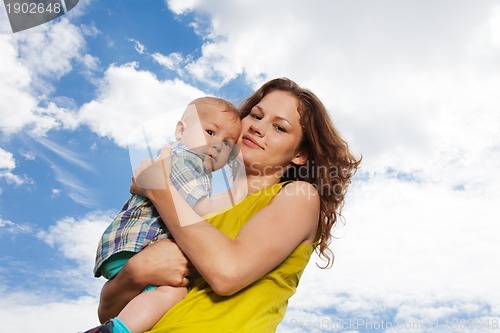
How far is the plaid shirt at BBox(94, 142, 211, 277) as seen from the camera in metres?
2.70

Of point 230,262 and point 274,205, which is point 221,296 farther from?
point 274,205

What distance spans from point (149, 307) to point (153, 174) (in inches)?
25.9

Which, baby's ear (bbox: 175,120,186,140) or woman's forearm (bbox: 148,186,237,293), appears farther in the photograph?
baby's ear (bbox: 175,120,186,140)

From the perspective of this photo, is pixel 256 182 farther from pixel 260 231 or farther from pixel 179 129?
pixel 260 231

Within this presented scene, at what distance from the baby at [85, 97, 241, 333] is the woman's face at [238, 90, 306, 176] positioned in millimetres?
99

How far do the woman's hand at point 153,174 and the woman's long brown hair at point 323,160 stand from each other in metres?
1.00

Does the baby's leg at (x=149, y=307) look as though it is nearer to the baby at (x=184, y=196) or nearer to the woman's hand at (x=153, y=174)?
the baby at (x=184, y=196)

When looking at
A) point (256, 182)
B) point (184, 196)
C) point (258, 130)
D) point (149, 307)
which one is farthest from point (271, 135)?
point (149, 307)

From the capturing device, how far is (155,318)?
245cm

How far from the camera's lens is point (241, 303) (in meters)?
2.44

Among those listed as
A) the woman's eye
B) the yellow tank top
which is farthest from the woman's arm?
the woman's eye

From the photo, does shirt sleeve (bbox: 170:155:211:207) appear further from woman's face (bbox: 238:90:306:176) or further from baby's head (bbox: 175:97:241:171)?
woman's face (bbox: 238:90:306:176)

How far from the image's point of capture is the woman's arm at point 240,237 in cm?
229

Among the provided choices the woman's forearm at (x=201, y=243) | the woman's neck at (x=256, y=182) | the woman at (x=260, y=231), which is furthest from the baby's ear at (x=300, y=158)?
the woman's forearm at (x=201, y=243)
